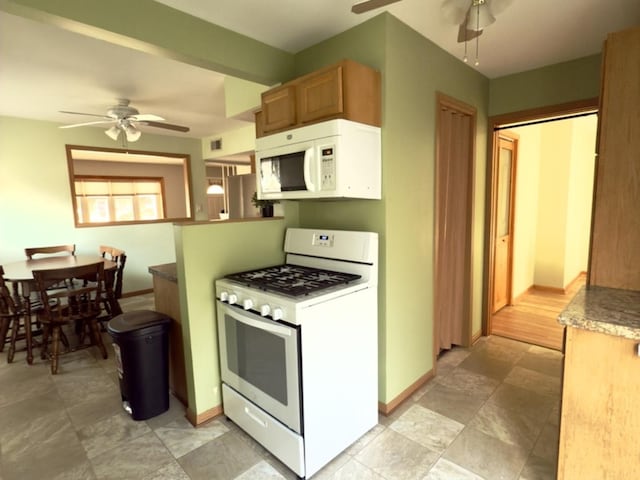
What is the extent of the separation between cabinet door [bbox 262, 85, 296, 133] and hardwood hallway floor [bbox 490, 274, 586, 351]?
10.3ft

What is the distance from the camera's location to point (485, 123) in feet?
11.0

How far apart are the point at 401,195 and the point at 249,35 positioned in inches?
59.8

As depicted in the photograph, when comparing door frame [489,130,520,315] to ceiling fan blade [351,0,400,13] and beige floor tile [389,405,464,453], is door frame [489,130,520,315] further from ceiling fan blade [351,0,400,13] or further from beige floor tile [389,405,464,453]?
ceiling fan blade [351,0,400,13]

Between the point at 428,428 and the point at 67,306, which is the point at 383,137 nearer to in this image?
the point at 428,428

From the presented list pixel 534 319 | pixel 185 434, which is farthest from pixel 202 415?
pixel 534 319

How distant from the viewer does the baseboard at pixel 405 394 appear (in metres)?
2.37

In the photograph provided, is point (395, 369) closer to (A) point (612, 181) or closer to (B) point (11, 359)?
(A) point (612, 181)

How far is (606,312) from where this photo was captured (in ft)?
4.68

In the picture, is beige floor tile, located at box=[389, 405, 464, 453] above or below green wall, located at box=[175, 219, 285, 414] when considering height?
below

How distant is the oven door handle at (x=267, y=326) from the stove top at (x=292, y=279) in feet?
0.58

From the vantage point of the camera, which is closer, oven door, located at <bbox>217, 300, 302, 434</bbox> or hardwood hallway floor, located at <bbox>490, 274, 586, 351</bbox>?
oven door, located at <bbox>217, 300, 302, 434</bbox>

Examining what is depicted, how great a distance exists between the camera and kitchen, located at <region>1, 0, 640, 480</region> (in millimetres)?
2180

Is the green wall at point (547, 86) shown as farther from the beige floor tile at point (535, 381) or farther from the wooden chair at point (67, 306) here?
the wooden chair at point (67, 306)

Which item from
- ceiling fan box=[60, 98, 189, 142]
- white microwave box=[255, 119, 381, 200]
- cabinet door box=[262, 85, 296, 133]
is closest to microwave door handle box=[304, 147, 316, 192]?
white microwave box=[255, 119, 381, 200]
